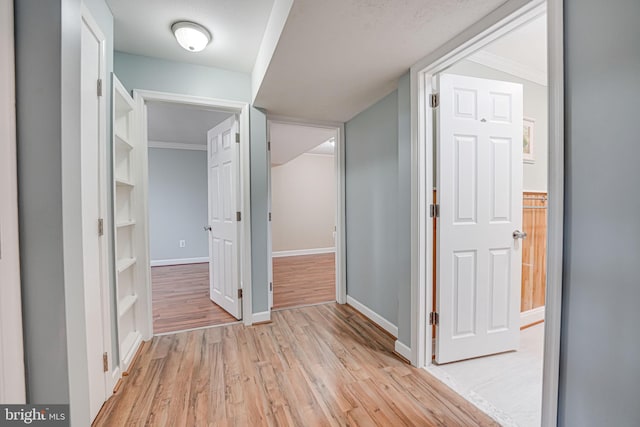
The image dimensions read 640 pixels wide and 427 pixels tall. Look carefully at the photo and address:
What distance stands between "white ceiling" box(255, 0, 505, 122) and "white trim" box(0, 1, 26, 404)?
43.6 inches

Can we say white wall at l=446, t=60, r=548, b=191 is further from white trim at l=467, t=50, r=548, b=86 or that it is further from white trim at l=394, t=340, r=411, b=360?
white trim at l=394, t=340, r=411, b=360

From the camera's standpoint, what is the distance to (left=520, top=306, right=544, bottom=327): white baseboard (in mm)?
2438

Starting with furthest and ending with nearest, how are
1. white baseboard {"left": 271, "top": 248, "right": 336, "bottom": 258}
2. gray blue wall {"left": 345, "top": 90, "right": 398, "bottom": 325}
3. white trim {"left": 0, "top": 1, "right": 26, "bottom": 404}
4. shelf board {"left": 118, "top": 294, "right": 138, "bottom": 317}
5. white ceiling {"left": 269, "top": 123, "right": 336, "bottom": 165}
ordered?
white baseboard {"left": 271, "top": 248, "right": 336, "bottom": 258} → white ceiling {"left": 269, "top": 123, "right": 336, "bottom": 165} → gray blue wall {"left": 345, "top": 90, "right": 398, "bottom": 325} → shelf board {"left": 118, "top": 294, "right": 138, "bottom": 317} → white trim {"left": 0, "top": 1, "right": 26, "bottom": 404}

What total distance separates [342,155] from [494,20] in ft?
6.36

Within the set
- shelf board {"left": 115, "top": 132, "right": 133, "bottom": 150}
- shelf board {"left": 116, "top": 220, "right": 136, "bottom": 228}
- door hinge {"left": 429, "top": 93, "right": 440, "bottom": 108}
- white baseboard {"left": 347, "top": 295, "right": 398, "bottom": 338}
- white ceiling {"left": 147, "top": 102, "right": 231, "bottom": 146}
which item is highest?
white ceiling {"left": 147, "top": 102, "right": 231, "bottom": 146}

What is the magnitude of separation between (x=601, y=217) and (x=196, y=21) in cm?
247

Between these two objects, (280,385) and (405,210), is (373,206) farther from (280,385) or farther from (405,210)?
(280,385)

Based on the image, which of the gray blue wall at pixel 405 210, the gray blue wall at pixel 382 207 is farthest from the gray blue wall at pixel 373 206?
the gray blue wall at pixel 405 210

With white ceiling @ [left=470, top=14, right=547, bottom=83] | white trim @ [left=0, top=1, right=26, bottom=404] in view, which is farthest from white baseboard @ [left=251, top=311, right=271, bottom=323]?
white ceiling @ [left=470, top=14, right=547, bottom=83]

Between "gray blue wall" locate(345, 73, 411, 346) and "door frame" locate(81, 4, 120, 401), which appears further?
"gray blue wall" locate(345, 73, 411, 346)

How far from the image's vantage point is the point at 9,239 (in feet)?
2.76

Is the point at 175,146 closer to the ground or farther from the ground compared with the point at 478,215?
farther from the ground

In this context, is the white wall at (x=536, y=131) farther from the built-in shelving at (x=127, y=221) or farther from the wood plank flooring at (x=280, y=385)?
the built-in shelving at (x=127, y=221)

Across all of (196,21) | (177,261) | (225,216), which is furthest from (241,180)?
(177,261)
